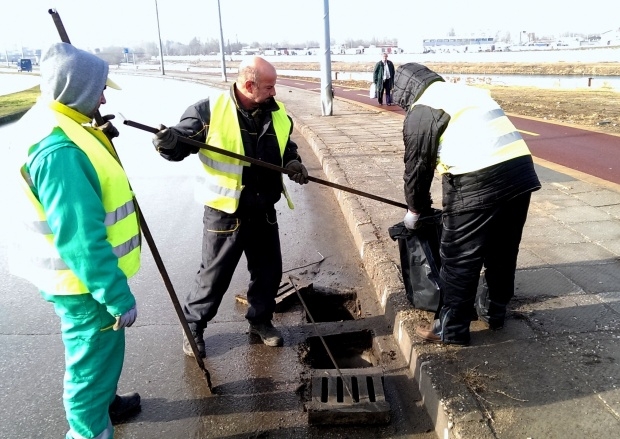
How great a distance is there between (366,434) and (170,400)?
3.95 feet

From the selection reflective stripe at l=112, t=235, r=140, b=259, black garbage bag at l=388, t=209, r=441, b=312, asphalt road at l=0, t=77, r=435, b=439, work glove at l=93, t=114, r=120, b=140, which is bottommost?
asphalt road at l=0, t=77, r=435, b=439

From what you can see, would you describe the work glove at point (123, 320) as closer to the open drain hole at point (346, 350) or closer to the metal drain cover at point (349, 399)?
the metal drain cover at point (349, 399)

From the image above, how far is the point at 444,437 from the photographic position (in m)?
2.62

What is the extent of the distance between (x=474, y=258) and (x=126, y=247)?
199 cm

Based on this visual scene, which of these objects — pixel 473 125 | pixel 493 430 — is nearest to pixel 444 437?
pixel 493 430

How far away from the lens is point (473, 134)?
2.90 meters

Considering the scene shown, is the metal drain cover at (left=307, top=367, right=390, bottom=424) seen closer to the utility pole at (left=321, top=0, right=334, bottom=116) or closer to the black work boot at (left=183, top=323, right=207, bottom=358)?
the black work boot at (left=183, top=323, right=207, bottom=358)

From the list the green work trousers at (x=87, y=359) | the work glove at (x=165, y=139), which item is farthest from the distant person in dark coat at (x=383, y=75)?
the green work trousers at (x=87, y=359)

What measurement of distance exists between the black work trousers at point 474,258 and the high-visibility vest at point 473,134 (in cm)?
29

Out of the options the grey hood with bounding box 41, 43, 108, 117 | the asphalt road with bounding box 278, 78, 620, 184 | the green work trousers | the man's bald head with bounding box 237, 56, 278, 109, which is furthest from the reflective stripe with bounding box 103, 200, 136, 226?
the asphalt road with bounding box 278, 78, 620, 184

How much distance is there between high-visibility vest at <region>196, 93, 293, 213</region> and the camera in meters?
3.16

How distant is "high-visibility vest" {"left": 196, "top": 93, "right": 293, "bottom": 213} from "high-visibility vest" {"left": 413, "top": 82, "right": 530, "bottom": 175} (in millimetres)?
1213

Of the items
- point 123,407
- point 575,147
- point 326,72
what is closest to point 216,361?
point 123,407

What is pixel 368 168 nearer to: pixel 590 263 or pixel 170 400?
pixel 590 263
